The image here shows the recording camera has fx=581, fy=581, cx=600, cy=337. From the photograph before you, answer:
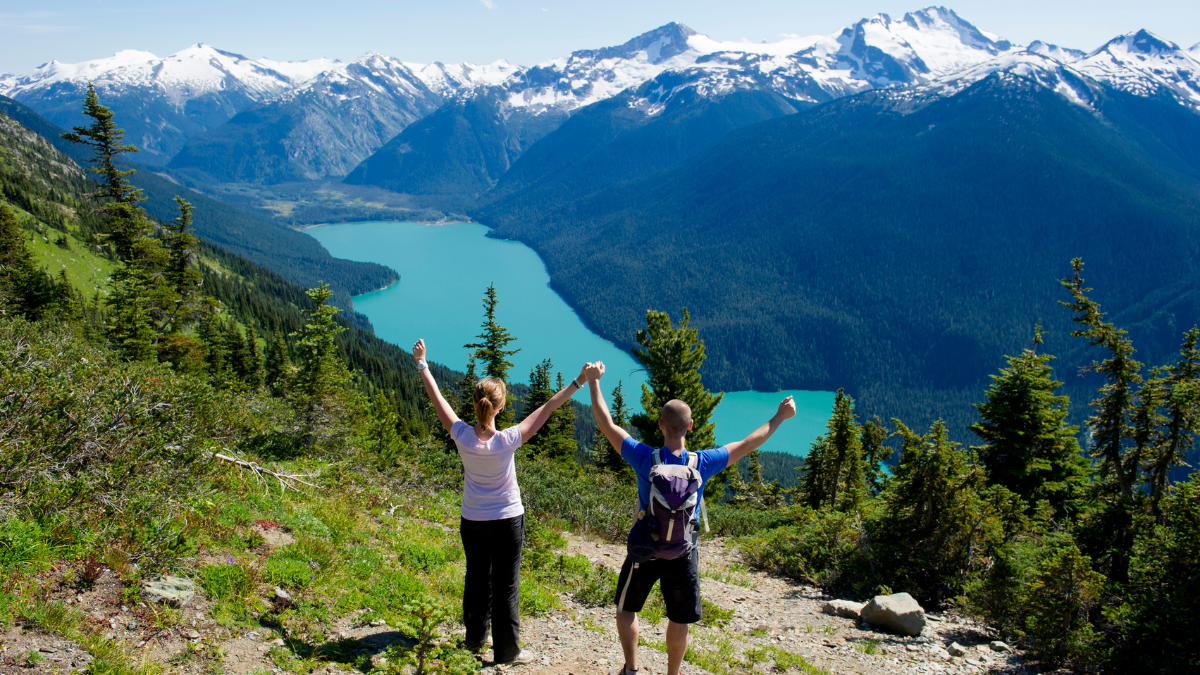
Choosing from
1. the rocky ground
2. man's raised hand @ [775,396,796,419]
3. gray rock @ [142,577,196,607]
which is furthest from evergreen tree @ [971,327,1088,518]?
gray rock @ [142,577,196,607]

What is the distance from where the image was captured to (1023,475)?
65.3 feet

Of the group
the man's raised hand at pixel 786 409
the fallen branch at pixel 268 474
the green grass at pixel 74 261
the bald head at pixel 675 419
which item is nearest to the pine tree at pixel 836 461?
the man's raised hand at pixel 786 409

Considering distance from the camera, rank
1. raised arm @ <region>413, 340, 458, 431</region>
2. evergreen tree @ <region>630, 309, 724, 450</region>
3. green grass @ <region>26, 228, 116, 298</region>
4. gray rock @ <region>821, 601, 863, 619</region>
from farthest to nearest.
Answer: green grass @ <region>26, 228, 116, 298</region>
evergreen tree @ <region>630, 309, 724, 450</region>
gray rock @ <region>821, 601, 863, 619</region>
raised arm @ <region>413, 340, 458, 431</region>

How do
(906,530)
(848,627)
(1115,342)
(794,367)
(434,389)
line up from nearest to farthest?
(434,389), (848,627), (906,530), (1115,342), (794,367)

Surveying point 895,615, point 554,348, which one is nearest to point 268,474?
point 895,615

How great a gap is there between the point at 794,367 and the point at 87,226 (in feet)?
498

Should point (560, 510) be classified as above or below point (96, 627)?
below

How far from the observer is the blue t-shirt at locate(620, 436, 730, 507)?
5133mm

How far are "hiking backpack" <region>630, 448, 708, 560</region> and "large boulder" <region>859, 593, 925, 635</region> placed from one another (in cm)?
612

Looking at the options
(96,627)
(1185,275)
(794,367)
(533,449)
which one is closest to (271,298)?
(533,449)

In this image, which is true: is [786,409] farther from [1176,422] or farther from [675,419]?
[1176,422]

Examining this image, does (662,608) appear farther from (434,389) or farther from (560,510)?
(560,510)

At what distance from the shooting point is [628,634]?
548cm

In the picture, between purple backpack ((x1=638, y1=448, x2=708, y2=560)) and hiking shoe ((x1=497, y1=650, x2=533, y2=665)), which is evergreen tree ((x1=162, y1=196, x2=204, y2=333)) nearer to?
hiking shoe ((x1=497, y1=650, x2=533, y2=665))
